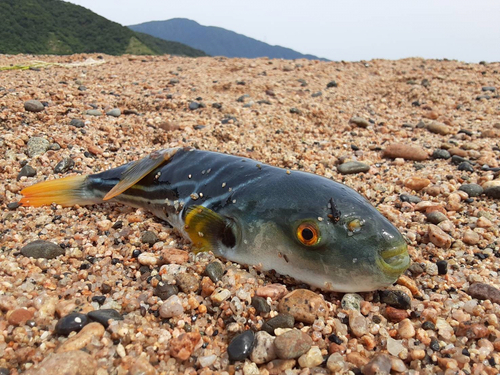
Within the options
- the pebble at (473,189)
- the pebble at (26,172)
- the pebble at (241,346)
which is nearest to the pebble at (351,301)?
the pebble at (241,346)

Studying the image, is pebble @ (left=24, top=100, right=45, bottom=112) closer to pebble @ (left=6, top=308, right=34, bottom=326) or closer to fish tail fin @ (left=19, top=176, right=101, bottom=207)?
fish tail fin @ (left=19, top=176, right=101, bottom=207)

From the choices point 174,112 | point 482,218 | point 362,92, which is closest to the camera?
point 482,218

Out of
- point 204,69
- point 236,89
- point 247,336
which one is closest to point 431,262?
point 247,336

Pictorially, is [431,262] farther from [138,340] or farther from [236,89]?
[236,89]

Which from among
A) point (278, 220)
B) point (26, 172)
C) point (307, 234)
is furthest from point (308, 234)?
point (26, 172)

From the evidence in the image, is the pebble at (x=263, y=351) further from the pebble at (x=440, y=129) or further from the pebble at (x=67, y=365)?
the pebble at (x=440, y=129)

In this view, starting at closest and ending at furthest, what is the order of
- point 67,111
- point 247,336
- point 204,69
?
point 247,336 → point 67,111 → point 204,69

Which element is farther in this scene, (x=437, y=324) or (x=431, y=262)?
(x=431, y=262)
